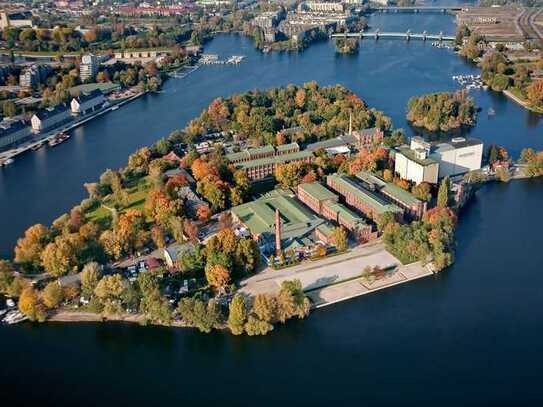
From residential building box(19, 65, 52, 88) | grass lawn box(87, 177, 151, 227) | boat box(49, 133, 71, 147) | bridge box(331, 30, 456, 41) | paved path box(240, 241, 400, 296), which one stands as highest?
bridge box(331, 30, 456, 41)

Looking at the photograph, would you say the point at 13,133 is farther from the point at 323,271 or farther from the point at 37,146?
the point at 323,271

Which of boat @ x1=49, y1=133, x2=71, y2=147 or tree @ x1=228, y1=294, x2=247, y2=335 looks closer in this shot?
tree @ x1=228, y1=294, x2=247, y2=335

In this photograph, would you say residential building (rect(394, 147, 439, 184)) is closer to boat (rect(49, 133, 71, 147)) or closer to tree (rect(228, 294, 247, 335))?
tree (rect(228, 294, 247, 335))

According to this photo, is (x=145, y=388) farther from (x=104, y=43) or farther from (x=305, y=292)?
(x=104, y=43)

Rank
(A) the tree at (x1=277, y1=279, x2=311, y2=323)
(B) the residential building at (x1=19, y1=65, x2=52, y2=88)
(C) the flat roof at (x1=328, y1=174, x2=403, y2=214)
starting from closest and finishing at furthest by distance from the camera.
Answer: (A) the tree at (x1=277, y1=279, x2=311, y2=323) → (C) the flat roof at (x1=328, y1=174, x2=403, y2=214) → (B) the residential building at (x1=19, y1=65, x2=52, y2=88)

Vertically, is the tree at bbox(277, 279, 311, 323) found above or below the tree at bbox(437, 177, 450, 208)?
below

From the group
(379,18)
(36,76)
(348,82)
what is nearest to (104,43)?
(36,76)

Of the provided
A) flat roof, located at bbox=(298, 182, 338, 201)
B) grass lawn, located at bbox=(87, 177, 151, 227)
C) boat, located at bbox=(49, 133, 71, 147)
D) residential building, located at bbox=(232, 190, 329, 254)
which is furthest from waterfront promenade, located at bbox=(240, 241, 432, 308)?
boat, located at bbox=(49, 133, 71, 147)
